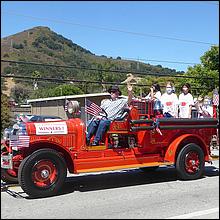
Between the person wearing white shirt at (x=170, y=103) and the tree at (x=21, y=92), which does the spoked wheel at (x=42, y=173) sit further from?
the tree at (x=21, y=92)

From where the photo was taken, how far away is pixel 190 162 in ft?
29.1

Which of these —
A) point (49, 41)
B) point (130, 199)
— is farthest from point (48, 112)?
point (130, 199)

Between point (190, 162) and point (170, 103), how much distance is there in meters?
1.44

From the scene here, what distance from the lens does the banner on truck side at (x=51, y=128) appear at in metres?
7.31

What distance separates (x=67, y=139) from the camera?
7590 mm

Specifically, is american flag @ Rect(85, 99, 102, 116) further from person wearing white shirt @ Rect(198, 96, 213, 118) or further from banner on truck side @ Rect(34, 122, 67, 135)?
person wearing white shirt @ Rect(198, 96, 213, 118)

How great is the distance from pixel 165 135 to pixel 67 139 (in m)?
2.34

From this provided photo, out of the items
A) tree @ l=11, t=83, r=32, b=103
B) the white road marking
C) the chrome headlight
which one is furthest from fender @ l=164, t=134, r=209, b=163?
tree @ l=11, t=83, r=32, b=103

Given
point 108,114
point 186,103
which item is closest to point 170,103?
point 186,103

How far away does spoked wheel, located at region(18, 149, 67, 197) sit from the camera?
7.00 metres

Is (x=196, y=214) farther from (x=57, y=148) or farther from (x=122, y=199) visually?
(x=57, y=148)

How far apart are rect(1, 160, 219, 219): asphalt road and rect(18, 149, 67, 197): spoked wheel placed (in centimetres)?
18

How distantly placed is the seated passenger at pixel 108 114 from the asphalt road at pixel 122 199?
1103 millimetres

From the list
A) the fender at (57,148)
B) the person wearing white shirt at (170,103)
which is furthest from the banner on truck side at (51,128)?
the person wearing white shirt at (170,103)
